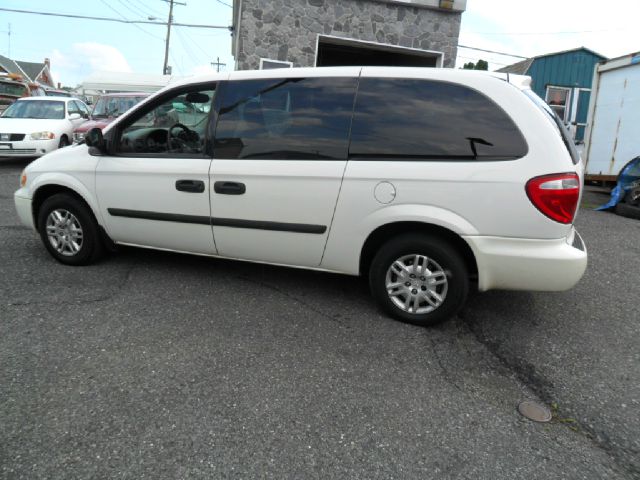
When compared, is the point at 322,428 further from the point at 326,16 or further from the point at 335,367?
the point at 326,16

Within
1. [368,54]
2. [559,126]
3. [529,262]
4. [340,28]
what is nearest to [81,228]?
[529,262]

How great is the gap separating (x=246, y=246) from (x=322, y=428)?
71.9 inches

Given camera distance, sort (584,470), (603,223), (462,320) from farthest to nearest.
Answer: (603,223)
(462,320)
(584,470)

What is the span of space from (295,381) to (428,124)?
6.24ft

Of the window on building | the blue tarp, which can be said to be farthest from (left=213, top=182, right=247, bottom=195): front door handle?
the window on building

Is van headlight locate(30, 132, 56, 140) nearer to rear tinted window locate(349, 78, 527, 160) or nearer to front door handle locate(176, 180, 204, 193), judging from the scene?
front door handle locate(176, 180, 204, 193)

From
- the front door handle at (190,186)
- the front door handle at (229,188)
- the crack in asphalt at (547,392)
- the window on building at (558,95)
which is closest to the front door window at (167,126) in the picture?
the front door handle at (190,186)

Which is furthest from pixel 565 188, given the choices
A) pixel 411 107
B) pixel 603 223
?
pixel 603 223

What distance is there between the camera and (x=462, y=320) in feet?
12.2

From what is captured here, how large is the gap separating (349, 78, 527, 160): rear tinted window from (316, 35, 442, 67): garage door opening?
8537 millimetres

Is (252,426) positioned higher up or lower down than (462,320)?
lower down

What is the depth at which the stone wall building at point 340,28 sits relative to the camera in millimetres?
10844

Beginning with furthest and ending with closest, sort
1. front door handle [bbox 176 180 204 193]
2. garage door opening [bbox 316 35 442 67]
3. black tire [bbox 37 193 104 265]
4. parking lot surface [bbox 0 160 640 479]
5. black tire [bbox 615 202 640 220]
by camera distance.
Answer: garage door opening [bbox 316 35 442 67], black tire [bbox 615 202 640 220], black tire [bbox 37 193 104 265], front door handle [bbox 176 180 204 193], parking lot surface [bbox 0 160 640 479]

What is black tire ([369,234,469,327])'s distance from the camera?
10.9ft
